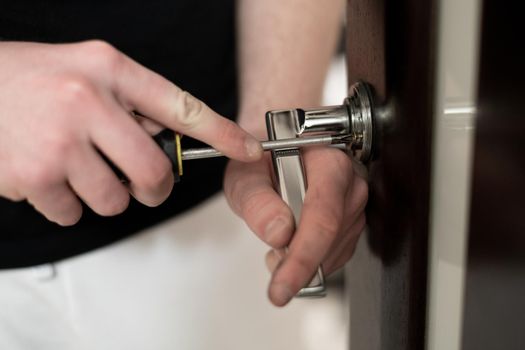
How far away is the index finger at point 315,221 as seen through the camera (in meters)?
0.34

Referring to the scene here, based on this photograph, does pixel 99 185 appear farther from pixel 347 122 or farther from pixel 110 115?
pixel 347 122

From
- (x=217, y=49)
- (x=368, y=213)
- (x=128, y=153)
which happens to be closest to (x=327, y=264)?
(x=368, y=213)

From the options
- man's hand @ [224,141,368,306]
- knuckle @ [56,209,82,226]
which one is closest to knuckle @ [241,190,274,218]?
man's hand @ [224,141,368,306]

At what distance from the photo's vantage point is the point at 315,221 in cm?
37

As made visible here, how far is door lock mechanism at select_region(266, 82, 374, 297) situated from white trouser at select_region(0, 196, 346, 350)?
238 mm

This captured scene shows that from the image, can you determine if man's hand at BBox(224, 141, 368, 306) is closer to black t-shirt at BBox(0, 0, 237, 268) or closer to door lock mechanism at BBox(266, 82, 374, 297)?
door lock mechanism at BBox(266, 82, 374, 297)

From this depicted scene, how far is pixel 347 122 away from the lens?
37 cm

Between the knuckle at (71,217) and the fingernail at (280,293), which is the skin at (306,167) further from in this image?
the knuckle at (71,217)

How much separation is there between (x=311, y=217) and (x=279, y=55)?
0.29 metres

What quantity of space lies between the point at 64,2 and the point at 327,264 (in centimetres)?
31

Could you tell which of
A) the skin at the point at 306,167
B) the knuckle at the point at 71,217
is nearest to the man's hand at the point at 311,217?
the skin at the point at 306,167

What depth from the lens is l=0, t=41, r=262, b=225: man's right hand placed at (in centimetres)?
36

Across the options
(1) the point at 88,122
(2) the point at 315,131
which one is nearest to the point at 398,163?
(2) the point at 315,131

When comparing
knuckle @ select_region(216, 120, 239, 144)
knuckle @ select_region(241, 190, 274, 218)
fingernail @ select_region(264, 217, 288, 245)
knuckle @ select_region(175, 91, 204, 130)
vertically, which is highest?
knuckle @ select_region(175, 91, 204, 130)
